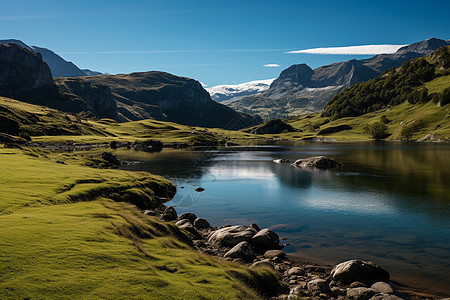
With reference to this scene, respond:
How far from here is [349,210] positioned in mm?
48469

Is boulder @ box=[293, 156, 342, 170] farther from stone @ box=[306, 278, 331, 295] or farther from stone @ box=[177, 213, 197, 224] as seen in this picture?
stone @ box=[306, 278, 331, 295]

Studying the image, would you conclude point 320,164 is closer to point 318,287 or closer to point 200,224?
point 200,224

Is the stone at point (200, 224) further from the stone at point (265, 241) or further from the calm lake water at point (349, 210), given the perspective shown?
the stone at point (265, 241)

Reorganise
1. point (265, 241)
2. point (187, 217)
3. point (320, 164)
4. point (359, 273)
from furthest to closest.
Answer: point (320, 164)
point (187, 217)
point (265, 241)
point (359, 273)

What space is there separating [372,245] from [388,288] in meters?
11.4

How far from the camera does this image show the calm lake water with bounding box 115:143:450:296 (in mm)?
29719

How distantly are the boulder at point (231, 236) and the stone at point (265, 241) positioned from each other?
2.83 ft

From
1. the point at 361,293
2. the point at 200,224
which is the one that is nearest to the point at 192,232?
the point at 200,224

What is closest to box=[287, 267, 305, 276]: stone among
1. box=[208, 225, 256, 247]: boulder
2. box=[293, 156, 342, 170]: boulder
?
box=[208, 225, 256, 247]: boulder

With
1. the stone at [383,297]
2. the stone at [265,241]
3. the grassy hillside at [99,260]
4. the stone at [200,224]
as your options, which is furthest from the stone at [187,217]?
the stone at [383,297]

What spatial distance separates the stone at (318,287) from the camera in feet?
69.7

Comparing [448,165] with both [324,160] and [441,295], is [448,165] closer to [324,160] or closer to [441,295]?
[324,160]

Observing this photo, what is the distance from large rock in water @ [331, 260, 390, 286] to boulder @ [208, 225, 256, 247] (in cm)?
998

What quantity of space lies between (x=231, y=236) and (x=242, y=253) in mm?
4028
